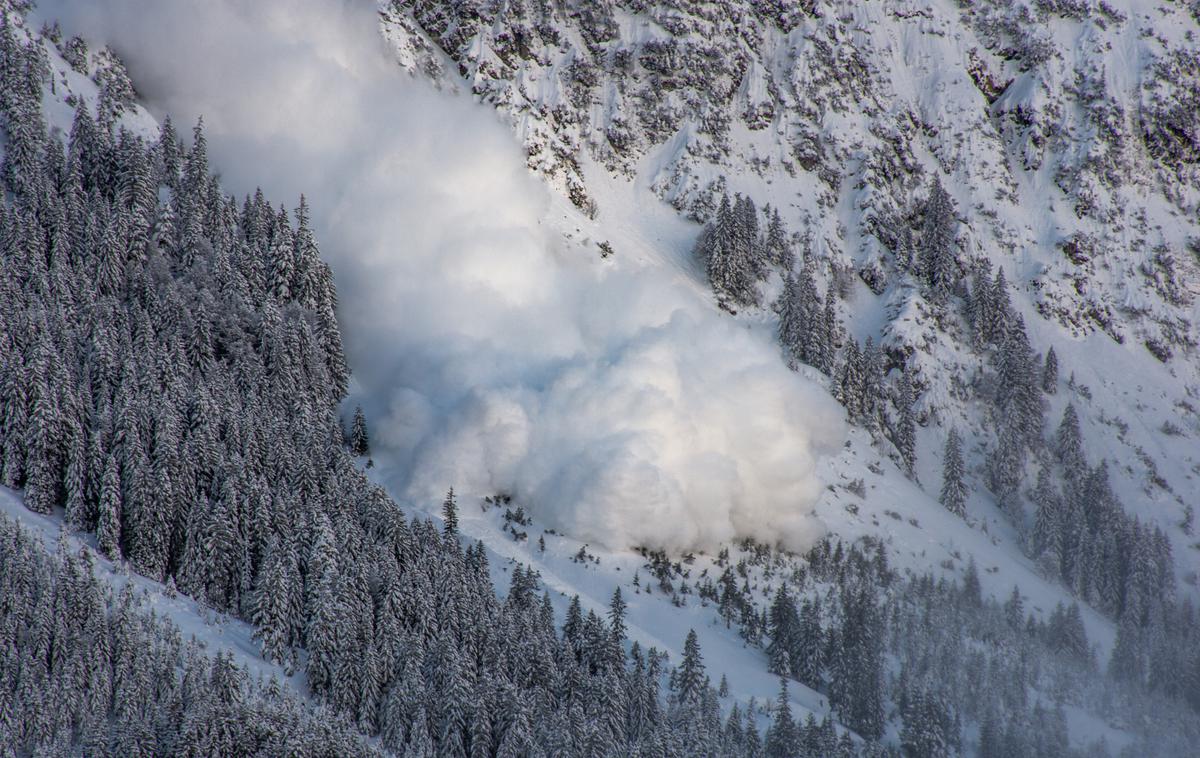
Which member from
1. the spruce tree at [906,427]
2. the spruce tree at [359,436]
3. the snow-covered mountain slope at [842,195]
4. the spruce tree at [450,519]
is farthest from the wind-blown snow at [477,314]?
the spruce tree at [906,427]

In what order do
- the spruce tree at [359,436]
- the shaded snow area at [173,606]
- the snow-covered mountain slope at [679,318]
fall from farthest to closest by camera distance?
the snow-covered mountain slope at [679,318], the spruce tree at [359,436], the shaded snow area at [173,606]

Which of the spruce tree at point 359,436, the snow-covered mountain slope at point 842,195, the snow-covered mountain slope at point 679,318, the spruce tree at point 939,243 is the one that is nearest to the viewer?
the spruce tree at point 359,436

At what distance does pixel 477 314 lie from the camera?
143625 mm

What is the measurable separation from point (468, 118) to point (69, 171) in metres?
63.6

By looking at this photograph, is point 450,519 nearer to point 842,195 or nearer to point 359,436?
point 359,436

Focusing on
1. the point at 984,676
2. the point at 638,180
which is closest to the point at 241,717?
the point at 984,676

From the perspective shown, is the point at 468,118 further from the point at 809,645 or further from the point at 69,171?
the point at 809,645

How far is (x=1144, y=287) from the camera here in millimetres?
191625

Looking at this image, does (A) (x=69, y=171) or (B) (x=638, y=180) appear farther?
(B) (x=638, y=180)

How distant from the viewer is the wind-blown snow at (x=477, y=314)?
125 meters

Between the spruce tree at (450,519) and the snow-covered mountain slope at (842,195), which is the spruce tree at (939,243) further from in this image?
the spruce tree at (450,519)

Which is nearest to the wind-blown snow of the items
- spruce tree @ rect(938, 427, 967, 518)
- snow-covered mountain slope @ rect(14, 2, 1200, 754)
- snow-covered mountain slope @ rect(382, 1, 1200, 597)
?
snow-covered mountain slope @ rect(14, 2, 1200, 754)

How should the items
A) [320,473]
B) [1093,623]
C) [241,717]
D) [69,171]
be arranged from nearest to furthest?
[241,717] < [320,473] < [69,171] < [1093,623]

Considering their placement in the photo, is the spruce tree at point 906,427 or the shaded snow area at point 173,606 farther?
the spruce tree at point 906,427
